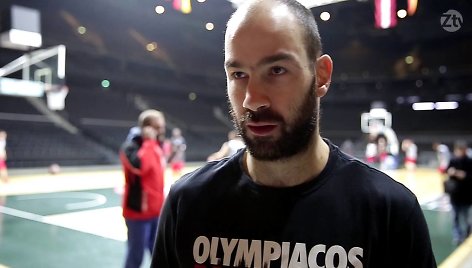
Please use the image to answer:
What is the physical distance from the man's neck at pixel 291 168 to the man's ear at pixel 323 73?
128mm

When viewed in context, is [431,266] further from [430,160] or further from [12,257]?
[430,160]

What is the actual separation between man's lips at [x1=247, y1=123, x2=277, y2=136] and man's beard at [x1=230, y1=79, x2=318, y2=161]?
0.5 inches

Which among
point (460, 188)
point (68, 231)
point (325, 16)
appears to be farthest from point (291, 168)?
point (68, 231)

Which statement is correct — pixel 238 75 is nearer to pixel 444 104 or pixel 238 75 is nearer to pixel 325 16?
pixel 325 16

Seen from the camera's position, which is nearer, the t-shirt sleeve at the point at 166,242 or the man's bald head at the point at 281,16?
the man's bald head at the point at 281,16

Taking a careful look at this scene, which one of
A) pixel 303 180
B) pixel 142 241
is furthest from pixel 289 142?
pixel 142 241

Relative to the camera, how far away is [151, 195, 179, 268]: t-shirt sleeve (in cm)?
114

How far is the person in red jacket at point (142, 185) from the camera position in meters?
3.44

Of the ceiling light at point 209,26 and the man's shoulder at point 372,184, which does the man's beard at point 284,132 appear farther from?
the ceiling light at point 209,26

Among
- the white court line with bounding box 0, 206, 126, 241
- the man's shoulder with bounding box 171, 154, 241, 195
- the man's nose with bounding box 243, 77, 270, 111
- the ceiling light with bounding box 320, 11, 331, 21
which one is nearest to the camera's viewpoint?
the man's nose with bounding box 243, 77, 270, 111

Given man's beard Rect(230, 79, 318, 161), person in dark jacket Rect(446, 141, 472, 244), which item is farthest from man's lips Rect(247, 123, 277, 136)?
person in dark jacket Rect(446, 141, 472, 244)

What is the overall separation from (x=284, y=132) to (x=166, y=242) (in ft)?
1.58

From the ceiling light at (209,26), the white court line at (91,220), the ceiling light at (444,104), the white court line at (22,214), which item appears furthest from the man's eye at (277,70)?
the ceiling light at (444,104)

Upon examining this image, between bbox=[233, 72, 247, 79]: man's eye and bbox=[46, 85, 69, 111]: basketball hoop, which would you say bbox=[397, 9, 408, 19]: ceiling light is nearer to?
bbox=[233, 72, 247, 79]: man's eye
